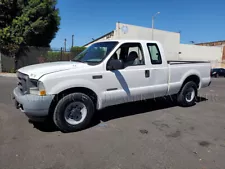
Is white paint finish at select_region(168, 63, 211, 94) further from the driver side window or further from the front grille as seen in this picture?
the front grille

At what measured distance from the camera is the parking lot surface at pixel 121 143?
314 cm

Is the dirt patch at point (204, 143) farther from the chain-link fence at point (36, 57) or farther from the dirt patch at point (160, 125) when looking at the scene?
the chain-link fence at point (36, 57)

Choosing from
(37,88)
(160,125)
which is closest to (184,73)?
(160,125)

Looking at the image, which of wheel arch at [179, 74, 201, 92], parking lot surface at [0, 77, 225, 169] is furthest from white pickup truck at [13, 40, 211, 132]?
parking lot surface at [0, 77, 225, 169]

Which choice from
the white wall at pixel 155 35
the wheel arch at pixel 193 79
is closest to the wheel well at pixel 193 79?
the wheel arch at pixel 193 79

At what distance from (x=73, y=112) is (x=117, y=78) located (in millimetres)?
1287

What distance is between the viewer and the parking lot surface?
314 centimetres

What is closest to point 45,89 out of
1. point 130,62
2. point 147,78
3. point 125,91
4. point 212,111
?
point 125,91

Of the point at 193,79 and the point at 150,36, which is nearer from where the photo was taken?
the point at 193,79

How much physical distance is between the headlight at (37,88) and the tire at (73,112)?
1.39ft

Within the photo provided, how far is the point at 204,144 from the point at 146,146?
115 cm

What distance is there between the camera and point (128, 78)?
16.2 feet

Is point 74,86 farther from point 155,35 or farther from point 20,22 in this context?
point 155,35

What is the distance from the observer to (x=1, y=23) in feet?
58.3
